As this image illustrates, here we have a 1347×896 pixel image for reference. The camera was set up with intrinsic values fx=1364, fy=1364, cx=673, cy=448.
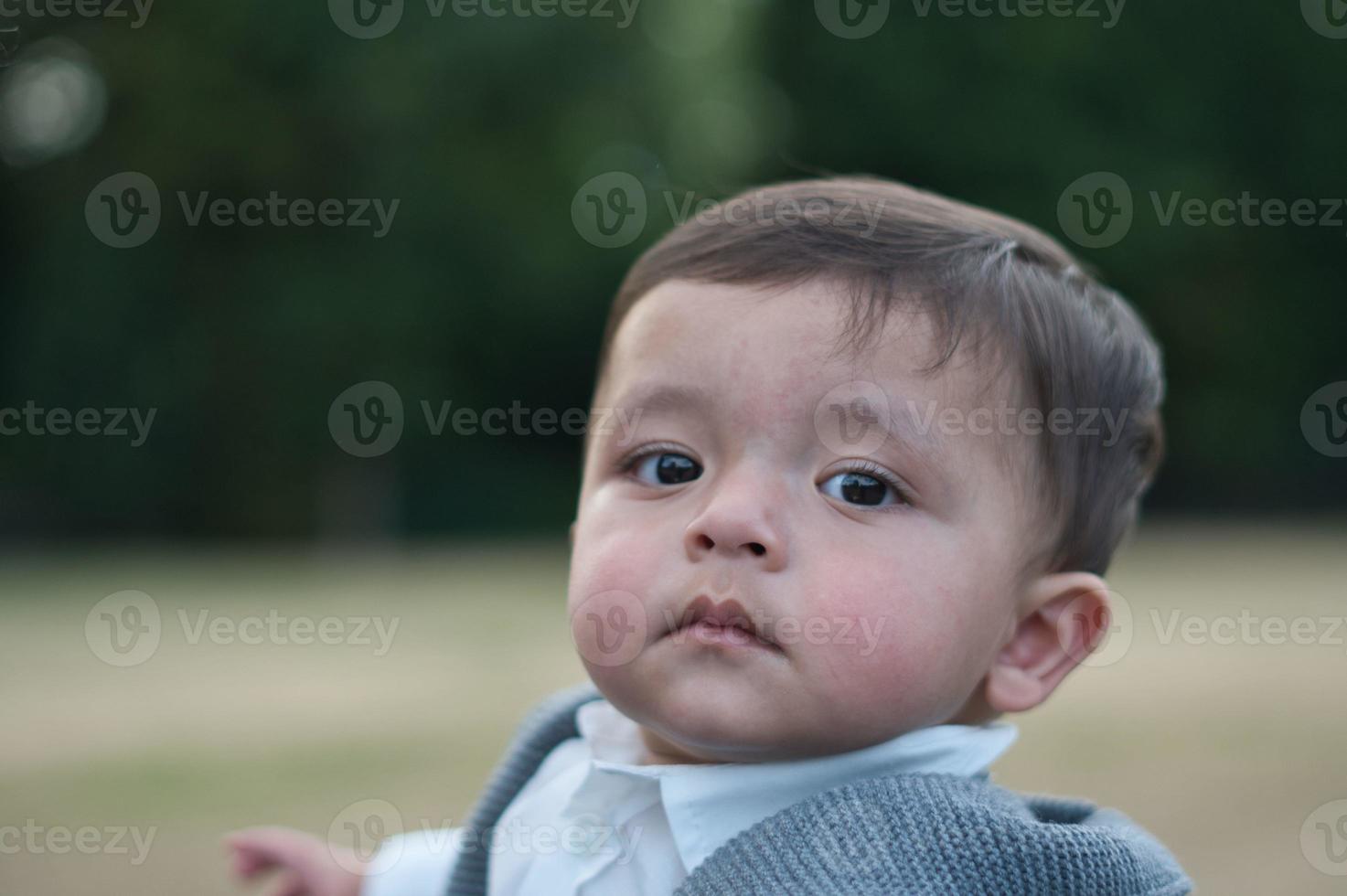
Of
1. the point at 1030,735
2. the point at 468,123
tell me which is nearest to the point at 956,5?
the point at 468,123

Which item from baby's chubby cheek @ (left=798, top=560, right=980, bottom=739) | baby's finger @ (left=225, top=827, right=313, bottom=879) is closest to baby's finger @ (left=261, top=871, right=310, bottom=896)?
baby's finger @ (left=225, top=827, right=313, bottom=879)

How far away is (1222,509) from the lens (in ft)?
55.6

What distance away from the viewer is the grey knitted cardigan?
149 cm

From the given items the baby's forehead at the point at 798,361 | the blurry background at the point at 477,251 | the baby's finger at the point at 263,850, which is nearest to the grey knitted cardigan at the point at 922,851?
the baby's forehead at the point at 798,361

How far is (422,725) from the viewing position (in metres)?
4.41

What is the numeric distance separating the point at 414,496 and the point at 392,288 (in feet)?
8.39

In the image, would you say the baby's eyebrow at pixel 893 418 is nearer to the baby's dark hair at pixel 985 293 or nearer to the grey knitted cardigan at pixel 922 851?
the baby's dark hair at pixel 985 293

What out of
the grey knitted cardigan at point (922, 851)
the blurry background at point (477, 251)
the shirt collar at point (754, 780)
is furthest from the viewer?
the blurry background at point (477, 251)

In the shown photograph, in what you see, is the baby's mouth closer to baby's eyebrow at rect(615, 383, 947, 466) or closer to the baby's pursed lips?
the baby's pursed lips

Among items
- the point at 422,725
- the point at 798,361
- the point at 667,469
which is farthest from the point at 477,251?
the point at 798,361

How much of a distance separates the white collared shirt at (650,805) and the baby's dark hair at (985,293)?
30 centimetres

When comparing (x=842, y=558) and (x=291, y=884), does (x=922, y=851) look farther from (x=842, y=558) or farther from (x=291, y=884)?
(x=291, y=884)

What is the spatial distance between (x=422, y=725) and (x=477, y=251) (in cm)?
1163

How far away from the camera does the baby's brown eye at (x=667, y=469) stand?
5.63 feet
